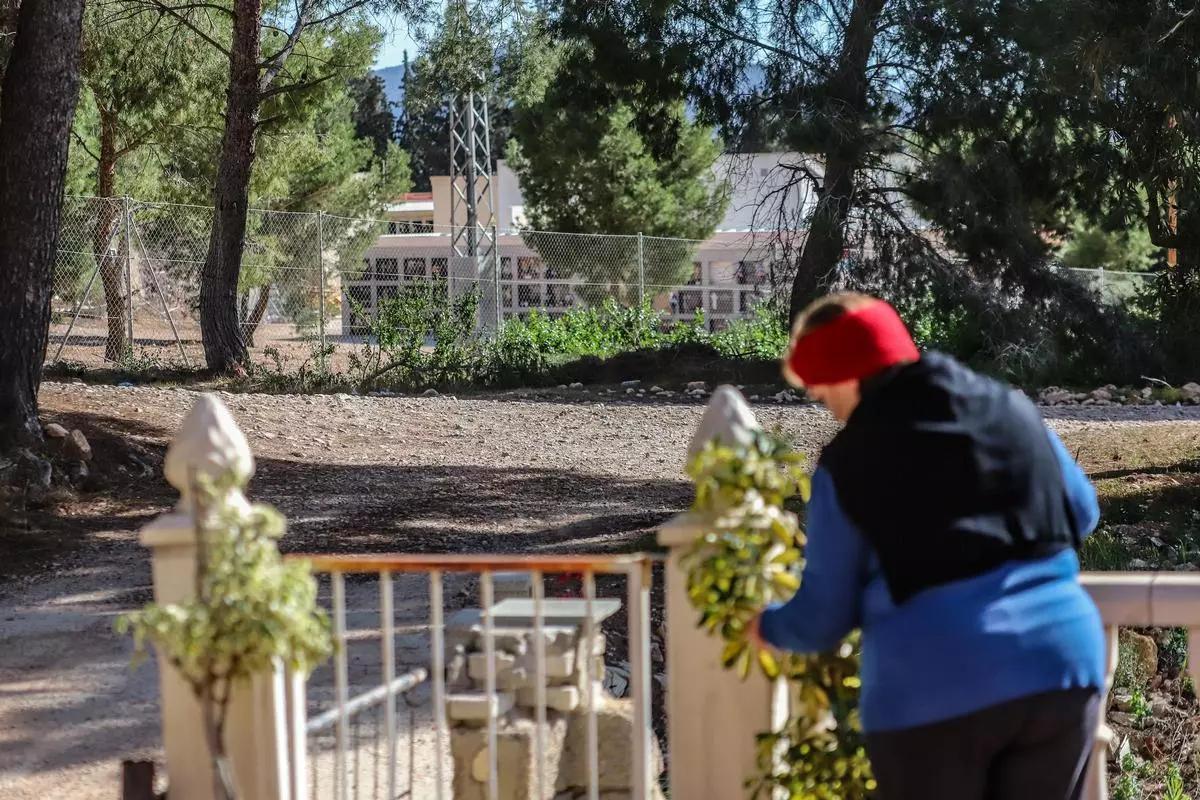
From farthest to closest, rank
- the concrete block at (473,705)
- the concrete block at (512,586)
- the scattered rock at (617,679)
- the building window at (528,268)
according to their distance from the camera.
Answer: the building window at (528,268), the scattered rock at (617,679), the concrete block at (512,586), the concrete block at (473,705)

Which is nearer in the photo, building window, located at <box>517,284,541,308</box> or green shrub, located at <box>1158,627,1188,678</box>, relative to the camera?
green shrub, located at <box>1158,627,1188,678</box>

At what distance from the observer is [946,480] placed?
2334mm

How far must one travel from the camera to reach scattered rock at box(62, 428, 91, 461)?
10.3 m

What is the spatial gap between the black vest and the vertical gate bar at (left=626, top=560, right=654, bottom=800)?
0.75 m

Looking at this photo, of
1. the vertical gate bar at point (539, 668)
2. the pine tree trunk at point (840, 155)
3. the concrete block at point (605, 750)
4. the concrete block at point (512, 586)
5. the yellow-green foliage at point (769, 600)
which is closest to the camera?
the yellow-green foliage at point (769, 600)

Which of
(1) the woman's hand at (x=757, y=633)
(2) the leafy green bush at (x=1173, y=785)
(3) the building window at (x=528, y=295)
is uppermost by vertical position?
(3) the building window at (x=528, y=295)

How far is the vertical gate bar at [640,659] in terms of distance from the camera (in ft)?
9.98

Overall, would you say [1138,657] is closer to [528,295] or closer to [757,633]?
[757,633]

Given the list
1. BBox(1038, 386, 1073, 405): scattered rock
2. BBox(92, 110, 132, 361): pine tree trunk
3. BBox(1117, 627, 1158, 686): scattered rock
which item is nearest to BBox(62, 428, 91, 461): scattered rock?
BBox(1117, 627, 1158, 686): scattered rock

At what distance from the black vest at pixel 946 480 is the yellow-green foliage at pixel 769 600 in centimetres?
34

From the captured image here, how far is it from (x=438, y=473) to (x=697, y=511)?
8.55 metres

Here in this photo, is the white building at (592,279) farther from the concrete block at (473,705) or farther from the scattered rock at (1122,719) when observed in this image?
the concrete block at (473,705)

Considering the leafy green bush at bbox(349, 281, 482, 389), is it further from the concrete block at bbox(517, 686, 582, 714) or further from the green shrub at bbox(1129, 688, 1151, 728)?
the concrete block at bbox(517, 686, 582, 714)

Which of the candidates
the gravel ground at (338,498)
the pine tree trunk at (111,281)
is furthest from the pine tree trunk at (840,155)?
the pine tree trunk at (111,281)
